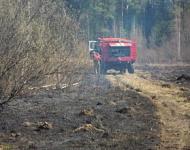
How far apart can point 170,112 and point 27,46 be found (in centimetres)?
617

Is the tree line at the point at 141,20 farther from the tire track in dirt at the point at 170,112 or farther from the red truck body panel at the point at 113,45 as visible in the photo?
the tire track in dirt at the point at 170,112

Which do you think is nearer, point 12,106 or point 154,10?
point 12,106

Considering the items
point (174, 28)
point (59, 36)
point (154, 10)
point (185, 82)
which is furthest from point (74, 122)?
point (154, 10)

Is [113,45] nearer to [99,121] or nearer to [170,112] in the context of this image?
[170,112]

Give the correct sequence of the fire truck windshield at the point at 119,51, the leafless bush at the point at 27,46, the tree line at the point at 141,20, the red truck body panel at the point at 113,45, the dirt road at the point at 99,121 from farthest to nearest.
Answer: the tree line at the point at 141,20
the fire truck windshield at the point at 119,51
the red truck body panel at the point at 113,45
the leafless bush at the point at 27,46
the dirt road at the point at 99,121

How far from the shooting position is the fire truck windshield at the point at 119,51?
3816cm

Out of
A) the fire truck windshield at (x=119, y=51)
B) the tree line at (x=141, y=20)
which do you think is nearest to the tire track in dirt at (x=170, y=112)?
the fire truck windshield at (x=119, y=51)

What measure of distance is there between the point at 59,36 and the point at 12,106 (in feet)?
12.0

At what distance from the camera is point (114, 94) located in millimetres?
23125

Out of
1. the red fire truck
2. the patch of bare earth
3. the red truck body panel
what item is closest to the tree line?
the red truck body panel

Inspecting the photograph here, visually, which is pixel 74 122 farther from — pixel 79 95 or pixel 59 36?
pixel 79 95

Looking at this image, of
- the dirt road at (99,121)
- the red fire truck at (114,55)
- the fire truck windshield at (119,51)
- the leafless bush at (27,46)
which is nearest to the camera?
the dirt road at (99,121)

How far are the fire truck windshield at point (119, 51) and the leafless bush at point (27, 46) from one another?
71.5 ft

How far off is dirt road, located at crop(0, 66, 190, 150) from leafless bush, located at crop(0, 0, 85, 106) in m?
1.34
